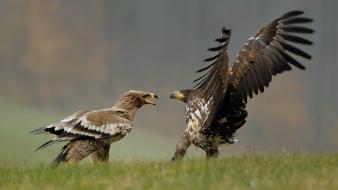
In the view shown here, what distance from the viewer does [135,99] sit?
13688 mm

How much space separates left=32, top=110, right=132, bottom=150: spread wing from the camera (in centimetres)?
1258

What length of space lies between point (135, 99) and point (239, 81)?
7.86 ft

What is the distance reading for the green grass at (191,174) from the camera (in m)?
8.35

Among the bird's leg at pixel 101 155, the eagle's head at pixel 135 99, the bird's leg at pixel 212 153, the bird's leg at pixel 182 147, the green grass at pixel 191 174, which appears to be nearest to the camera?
the green grass at pixel 191 174

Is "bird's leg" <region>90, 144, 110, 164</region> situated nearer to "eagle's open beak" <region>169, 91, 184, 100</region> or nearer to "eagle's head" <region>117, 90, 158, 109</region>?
"eagle's head" <region>117, 90, 158, 109</region>

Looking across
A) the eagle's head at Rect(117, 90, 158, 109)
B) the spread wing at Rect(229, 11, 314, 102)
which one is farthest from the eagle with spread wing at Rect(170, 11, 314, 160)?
the eagle's head at Rect(117, 90, 158, 109)

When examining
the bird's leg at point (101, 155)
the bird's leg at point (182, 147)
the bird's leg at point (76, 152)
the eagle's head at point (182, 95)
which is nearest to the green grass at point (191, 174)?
the bird's leg at point (182, 147)

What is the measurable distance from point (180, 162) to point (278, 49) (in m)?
3.29

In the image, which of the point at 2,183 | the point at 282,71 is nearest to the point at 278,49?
the point at 282,71

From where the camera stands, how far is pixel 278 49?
12.7 meters

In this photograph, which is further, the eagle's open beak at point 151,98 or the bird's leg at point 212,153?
the eagle's open beak at point 151,98

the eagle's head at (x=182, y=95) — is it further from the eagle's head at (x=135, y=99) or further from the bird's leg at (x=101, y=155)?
the bird's leg at (x=101, y=155)

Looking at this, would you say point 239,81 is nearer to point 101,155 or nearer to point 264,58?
point 264,58

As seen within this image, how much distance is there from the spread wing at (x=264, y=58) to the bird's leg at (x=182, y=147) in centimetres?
132
